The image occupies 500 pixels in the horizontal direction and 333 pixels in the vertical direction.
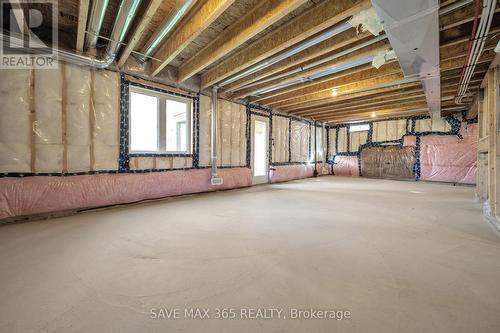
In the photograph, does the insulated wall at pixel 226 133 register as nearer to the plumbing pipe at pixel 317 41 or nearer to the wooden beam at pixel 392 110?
the plumbing pipe at pixel 317 41

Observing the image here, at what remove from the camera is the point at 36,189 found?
2807 mm

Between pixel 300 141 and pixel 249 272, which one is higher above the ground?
pixel 300 141

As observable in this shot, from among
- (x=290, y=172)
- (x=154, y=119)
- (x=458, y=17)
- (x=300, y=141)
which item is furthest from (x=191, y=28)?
(x=300, y=141)

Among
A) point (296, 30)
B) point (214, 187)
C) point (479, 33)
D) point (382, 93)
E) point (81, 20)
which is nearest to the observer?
point (479, 33)

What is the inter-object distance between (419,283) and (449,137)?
762 centimetres

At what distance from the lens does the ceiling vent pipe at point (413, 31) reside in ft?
5.69

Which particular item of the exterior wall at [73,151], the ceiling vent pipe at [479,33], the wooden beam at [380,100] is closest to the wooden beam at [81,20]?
the exterior wall at [73,151]

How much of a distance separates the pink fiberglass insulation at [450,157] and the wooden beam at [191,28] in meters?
8.03

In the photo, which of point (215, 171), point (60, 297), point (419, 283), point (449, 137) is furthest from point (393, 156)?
point (60, 297)

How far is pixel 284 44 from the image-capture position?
2.82 metres

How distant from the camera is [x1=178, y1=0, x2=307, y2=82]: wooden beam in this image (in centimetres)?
219

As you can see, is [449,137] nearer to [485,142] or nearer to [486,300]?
[485,142]

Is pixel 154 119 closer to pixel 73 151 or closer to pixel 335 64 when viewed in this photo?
pixel 73 151

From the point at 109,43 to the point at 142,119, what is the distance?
1.95 meters
